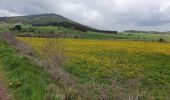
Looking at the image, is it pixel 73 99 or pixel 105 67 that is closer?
pixel 73 99

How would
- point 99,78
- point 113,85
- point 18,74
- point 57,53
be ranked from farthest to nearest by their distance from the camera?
1. point 99,78
2. point 57,53
3. point 18,74
4. point 113,85

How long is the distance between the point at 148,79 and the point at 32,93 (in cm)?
1280

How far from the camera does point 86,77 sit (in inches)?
875

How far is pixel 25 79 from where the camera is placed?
13.7m

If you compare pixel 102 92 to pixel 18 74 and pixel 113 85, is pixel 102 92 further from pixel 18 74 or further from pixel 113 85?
pixel 18 74

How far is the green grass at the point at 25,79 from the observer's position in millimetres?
→ 11285

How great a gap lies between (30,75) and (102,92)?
15.2ft

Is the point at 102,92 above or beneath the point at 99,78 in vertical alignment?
above

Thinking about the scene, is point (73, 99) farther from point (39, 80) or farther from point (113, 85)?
point (39, 80)

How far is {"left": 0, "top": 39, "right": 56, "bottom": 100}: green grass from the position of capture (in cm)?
1129

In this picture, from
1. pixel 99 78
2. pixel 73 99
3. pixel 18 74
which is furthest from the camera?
pixel 99 78

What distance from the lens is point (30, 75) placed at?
14.3 metres

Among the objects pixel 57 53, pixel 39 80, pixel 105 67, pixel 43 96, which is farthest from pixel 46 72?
pixel 105 67

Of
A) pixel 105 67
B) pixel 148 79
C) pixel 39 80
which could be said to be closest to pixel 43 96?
pixel 39 80
